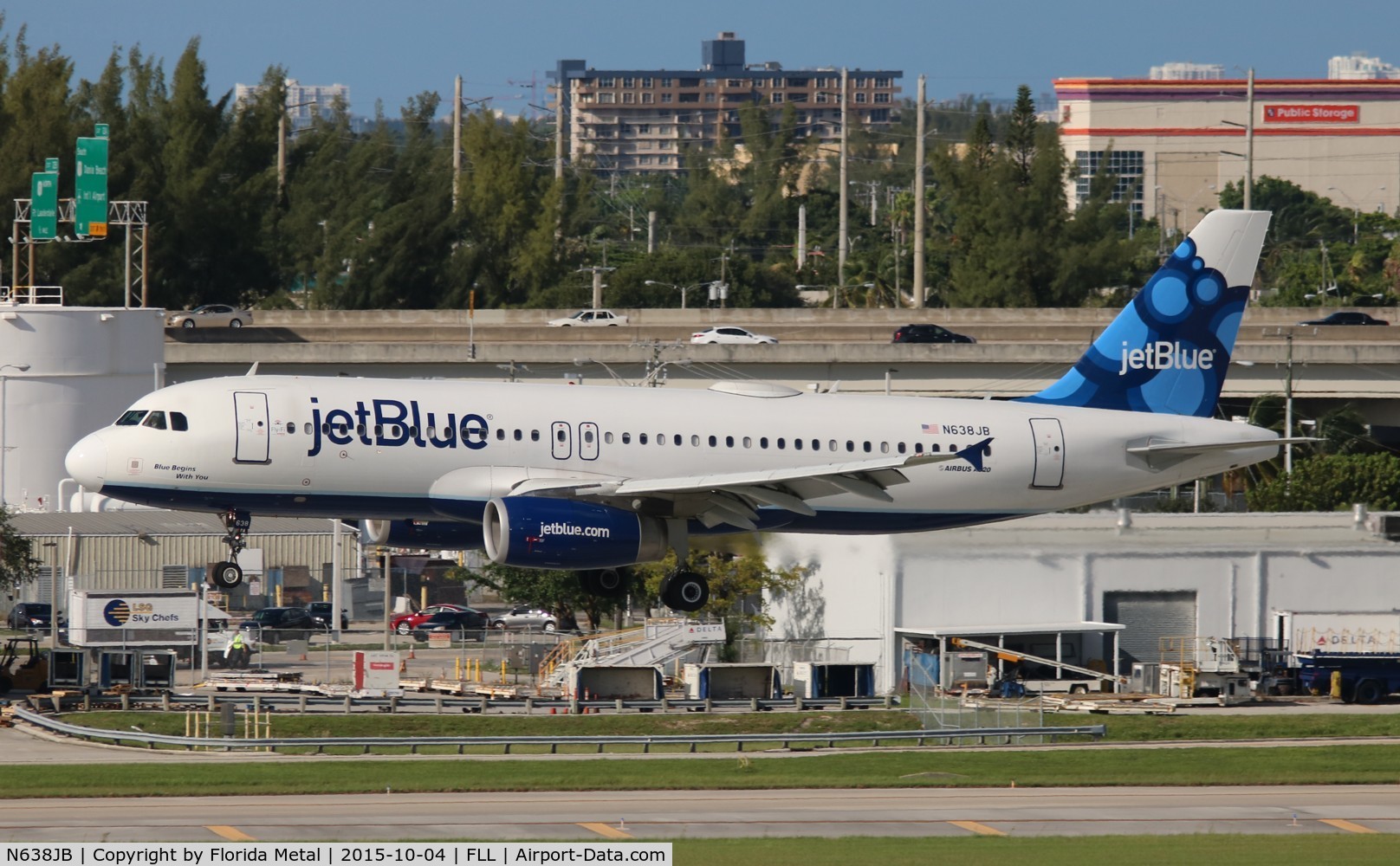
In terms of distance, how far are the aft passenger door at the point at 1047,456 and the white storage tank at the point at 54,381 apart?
5190 cm

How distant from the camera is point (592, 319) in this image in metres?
122

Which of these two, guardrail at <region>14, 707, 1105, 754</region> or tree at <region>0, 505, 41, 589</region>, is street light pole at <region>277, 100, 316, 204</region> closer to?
tree at <region>0, 505, 41, 589</region>

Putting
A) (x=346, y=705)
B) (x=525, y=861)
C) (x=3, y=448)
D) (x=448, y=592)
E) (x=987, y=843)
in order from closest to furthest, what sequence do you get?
(x=525, y=861), (x=987, y=843), (x=346, y=705), (x=3, y=448), (x=448, y=592)

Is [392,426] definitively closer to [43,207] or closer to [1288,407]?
[1288,407]

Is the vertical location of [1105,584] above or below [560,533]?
below

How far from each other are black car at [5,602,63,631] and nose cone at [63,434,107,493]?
1767 inches

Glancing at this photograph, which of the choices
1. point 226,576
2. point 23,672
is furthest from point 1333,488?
point 226,576

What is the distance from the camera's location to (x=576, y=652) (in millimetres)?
70688

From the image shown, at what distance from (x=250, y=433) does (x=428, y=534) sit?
583cm

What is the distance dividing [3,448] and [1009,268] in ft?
253

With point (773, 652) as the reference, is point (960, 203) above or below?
above

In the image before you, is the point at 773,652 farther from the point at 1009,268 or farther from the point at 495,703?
the point at 1009,268

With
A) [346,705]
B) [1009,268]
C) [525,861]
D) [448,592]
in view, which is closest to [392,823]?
[525,861]

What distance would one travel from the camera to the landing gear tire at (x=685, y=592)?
48250 mm
